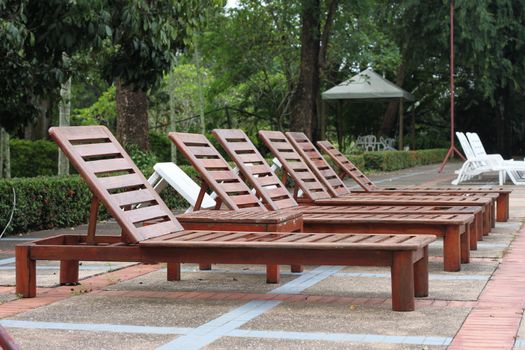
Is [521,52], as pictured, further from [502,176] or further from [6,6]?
[6,6]

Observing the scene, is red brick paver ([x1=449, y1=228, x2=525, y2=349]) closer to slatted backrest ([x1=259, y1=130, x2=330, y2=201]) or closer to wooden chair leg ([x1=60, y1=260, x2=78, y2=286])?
slatted backrest ([x1=259, y1=130, x2=330, y2=201])

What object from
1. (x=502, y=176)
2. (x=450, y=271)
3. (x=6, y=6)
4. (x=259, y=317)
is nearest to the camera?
(x=259, y=317)

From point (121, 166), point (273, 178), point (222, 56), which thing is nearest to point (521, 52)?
point (222, 56)

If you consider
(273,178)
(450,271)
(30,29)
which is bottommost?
(450,271)

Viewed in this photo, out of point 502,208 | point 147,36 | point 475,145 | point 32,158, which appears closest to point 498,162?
point 475,145

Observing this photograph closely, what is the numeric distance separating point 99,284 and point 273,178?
2657 millimetres

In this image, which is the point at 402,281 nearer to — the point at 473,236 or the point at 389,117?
the point at 473,236

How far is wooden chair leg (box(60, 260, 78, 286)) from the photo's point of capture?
679cm

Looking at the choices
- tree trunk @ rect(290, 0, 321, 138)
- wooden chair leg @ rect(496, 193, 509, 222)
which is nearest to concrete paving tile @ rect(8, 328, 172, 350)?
wooden chair leg @ rect(496, 193, 509, 222)

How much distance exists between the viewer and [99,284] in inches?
275

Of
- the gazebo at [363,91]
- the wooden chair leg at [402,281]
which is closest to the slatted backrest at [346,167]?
the wooden chair leg at [402,281]

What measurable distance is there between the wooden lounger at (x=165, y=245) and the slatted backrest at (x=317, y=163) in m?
3.90

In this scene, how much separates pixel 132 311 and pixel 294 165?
14.7 feet

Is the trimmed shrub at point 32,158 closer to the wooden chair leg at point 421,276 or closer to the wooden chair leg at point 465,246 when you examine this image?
the wooden chair leg at point 465,246
